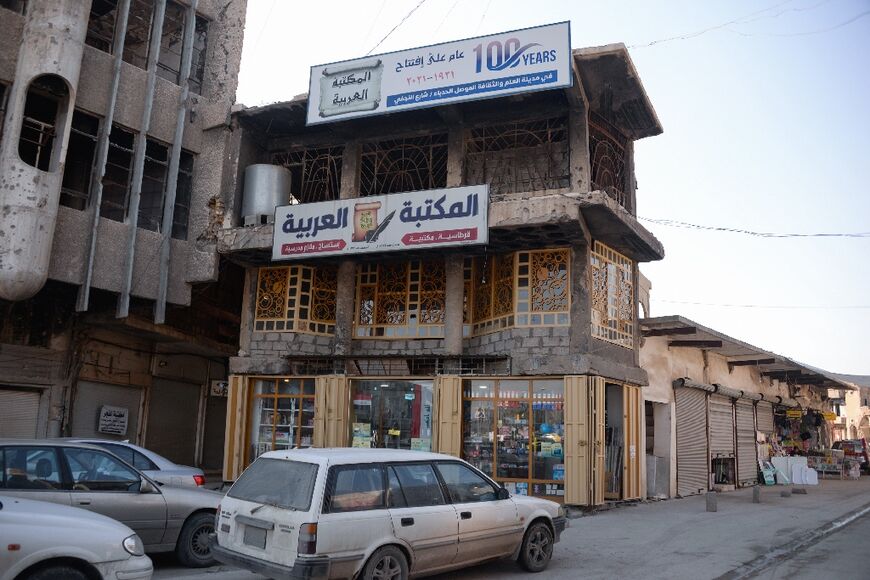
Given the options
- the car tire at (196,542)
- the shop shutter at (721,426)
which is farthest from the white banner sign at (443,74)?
the shop shutter at (721,426)

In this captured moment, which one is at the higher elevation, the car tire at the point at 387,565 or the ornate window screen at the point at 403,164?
the ornate window screen at the point at 403,164

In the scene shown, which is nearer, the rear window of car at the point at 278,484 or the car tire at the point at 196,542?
the rear window of car at the point at 278,484

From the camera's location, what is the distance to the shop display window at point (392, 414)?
1628 centimetres

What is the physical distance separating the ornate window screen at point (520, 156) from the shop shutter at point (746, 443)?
12118mm

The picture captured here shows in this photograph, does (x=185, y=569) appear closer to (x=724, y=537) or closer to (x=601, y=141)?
(x=724, y=537)

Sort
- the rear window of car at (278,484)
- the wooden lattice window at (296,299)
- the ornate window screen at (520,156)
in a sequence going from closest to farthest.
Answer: the rear window of car at (278,484) → the ornate window screen at (520,156) → the wooden lattice window at (296,299)

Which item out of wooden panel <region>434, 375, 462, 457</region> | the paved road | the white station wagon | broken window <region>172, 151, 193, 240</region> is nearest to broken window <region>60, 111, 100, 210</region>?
broken window <region>172, 151, 193, 240</region>

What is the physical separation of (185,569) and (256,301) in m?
10.3

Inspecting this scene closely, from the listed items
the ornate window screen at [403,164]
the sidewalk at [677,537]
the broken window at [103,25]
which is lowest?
the sidewalk at [677,537]

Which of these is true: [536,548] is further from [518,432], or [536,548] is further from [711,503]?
[711,503]

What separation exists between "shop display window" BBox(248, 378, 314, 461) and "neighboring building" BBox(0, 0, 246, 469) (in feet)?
10.0

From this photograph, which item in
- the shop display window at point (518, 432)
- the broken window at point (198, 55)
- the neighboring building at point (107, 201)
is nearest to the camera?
the shop display window at point (518, 432)

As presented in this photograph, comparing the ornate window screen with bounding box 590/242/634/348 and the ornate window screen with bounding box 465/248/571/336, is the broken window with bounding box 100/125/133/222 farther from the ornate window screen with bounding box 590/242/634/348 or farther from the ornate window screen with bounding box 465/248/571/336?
the ornate window screen with bounding box 590/242/634/348

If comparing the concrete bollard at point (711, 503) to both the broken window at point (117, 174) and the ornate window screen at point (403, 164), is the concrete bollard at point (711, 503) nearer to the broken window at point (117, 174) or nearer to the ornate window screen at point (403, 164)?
the ornate window screen at point (403, 164)
